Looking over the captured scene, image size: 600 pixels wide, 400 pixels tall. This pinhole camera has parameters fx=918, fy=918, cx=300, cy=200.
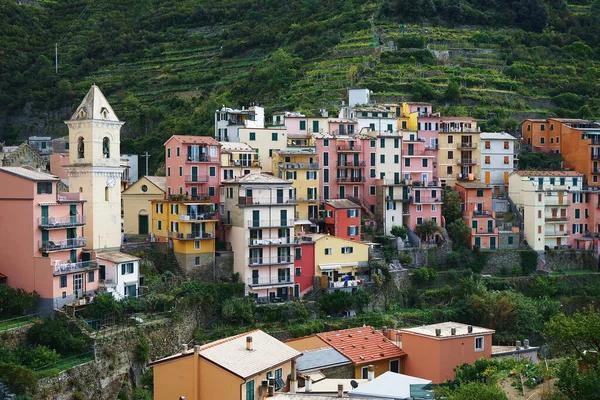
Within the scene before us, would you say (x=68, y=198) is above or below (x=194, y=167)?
below

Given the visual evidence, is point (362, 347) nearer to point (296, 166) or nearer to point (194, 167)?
point (194, 167)

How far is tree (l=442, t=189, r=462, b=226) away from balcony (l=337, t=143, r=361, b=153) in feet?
24.5

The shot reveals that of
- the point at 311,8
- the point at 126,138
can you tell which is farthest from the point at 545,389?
the point at 311,8

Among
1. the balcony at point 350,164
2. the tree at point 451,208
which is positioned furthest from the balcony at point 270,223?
the tree at point 451,208

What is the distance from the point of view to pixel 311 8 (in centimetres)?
9662

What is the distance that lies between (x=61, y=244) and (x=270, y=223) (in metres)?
12.7

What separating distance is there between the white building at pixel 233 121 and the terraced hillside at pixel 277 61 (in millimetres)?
5523

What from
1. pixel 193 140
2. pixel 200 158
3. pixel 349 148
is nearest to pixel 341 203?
pixel 349 148

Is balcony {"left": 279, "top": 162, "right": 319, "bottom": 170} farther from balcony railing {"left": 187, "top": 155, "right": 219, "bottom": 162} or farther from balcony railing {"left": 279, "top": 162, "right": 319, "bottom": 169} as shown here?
balcony railing {"left": 187, "top": 155, "right": 219, "bottom": 162}

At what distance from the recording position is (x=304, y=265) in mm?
55531

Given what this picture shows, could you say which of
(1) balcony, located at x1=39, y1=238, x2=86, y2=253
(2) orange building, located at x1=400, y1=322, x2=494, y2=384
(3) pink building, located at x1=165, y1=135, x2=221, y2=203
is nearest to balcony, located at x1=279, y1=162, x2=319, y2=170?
(3) pink building, located at x1=165, y1=135, x2=221, y2=203

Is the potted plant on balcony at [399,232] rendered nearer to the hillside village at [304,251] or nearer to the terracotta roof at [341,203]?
the hillside village at [304,251]

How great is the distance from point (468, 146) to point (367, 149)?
31.5 feet

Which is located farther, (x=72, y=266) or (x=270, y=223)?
(x=270, y=223)
